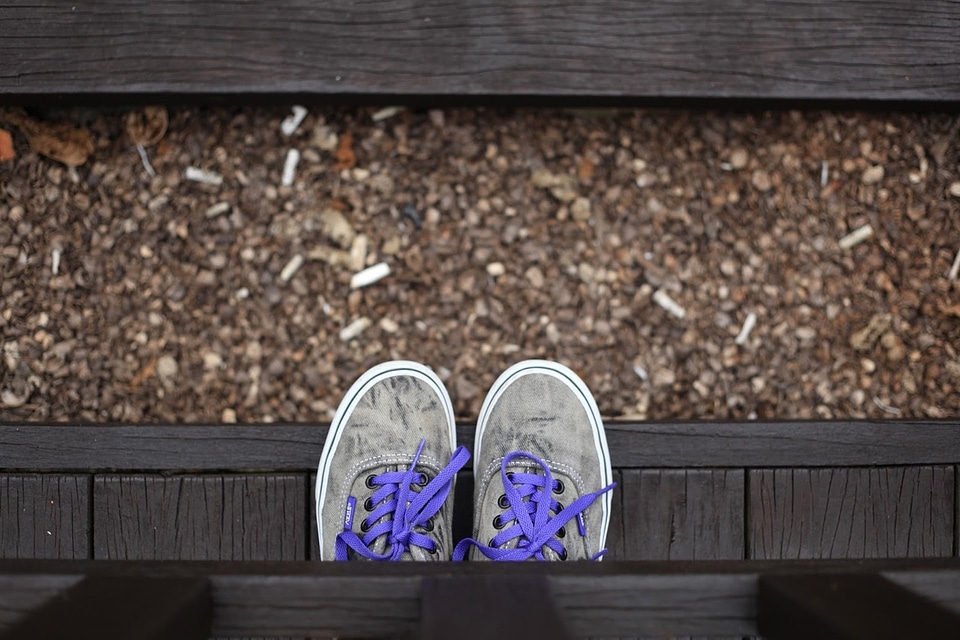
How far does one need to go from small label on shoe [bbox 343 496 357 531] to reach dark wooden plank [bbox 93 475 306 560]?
12cm

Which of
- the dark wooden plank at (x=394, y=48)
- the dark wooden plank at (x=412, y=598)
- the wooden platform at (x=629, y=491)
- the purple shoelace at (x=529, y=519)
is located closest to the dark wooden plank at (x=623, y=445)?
the wooden platform at (x=629, y=491)

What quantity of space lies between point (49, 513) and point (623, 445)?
1011 millimetres

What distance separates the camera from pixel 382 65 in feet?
3.73

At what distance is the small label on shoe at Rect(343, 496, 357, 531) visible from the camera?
1.15 m

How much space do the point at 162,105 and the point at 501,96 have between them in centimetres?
61

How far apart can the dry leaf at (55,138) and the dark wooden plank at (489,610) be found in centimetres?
105

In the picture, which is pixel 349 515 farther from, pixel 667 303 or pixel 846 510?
pixel 846 510

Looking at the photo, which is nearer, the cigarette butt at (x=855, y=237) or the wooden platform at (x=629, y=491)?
the wooden platform at (x=629, y=491)

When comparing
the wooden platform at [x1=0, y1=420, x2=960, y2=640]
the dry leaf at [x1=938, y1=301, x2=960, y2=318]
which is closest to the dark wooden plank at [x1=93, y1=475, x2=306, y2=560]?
the wooden platform at [x1=0, y1=420, x2=960, y2=640]

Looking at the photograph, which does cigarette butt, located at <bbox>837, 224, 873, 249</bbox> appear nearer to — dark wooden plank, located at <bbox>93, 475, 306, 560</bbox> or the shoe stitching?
the shoe stitching

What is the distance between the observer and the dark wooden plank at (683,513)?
1.21 meters

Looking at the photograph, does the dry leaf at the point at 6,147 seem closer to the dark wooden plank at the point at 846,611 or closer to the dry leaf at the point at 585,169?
the dry leaf at the point at 585,169

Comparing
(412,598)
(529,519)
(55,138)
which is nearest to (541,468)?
(529,519)

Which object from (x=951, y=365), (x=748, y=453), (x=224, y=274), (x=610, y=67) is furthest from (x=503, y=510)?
(x=951, y=365)
